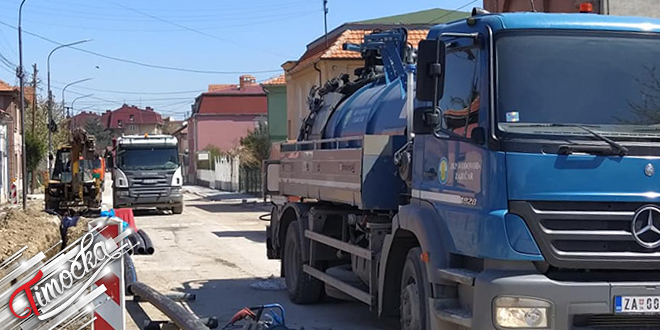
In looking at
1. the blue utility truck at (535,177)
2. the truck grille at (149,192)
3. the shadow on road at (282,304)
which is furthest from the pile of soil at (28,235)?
the truck grille at (149,192)

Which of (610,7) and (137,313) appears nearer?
(137,313)

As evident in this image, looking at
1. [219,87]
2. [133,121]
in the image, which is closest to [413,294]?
[219,87]

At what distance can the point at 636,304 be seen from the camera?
5.82 metres

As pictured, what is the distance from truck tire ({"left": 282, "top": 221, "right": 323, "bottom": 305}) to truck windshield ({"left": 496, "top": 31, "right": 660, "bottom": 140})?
5494 millimetres

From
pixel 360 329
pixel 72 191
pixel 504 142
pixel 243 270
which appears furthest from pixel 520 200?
pixel 72 191

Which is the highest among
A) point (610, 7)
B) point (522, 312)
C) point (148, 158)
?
point (610, 7)

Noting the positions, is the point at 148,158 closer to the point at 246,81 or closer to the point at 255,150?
the point at 255,150

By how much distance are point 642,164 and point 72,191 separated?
85.7 ft

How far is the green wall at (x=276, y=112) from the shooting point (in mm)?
51938

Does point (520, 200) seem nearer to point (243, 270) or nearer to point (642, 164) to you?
point (642, 164)

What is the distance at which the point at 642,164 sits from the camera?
598 centimetres

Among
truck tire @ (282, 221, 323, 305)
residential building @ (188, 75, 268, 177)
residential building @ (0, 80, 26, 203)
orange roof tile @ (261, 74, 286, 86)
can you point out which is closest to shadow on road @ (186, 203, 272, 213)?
residential building @ (0, 80, 26, 203)

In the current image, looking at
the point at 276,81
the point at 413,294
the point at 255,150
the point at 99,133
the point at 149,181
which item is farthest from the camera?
the point at 99,133

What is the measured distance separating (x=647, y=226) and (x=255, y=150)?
152 feet
